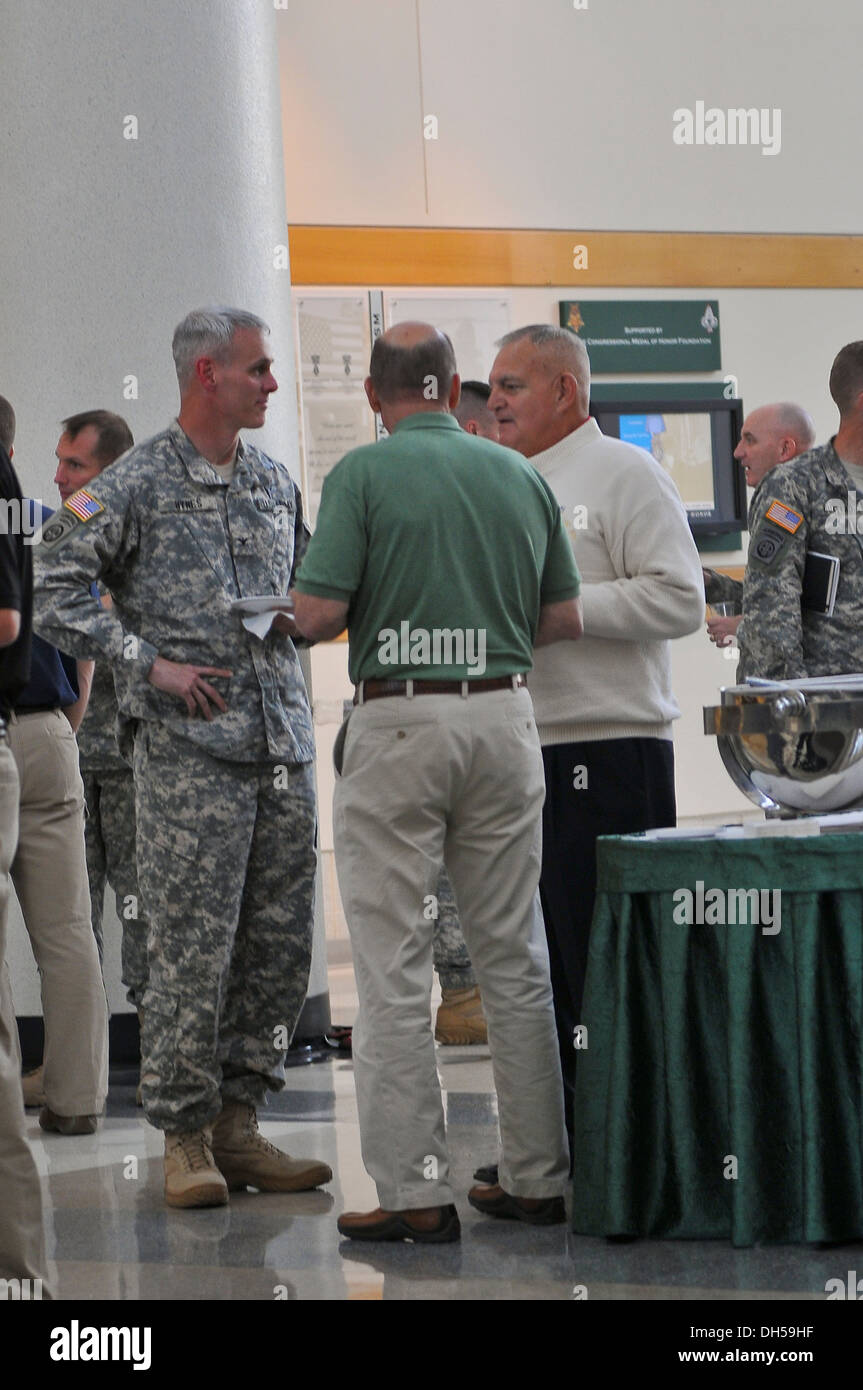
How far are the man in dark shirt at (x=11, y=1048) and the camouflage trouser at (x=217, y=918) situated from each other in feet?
2.75

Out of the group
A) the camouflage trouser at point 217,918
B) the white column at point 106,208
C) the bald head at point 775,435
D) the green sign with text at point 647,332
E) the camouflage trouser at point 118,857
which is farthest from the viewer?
the green sign with text at point 647,332

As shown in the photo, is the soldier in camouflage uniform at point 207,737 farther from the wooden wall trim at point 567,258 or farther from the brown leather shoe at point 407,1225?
the wooden wall trim at point 567,258

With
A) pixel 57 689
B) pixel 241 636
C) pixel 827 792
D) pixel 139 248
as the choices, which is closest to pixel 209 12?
pixel 139 248

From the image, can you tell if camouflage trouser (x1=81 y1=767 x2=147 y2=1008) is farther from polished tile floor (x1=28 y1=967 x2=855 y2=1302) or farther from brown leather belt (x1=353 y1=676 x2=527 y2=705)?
brown leather belt (x1=353 y1=676 x2=527 y2=705)

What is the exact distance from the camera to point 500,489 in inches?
122

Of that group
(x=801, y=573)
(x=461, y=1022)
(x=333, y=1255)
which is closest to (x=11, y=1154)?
(x=333, y=1255)

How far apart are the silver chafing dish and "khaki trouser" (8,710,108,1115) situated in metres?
1.71

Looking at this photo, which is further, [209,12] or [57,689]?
[209,12]

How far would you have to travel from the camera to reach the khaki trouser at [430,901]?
3.06 m

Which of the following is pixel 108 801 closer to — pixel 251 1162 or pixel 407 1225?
pixel 251 1162

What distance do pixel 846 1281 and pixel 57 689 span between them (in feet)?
7.50

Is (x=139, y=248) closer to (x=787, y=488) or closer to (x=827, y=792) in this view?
(x=787, y=488)

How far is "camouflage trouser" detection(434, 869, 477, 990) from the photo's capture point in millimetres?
5070

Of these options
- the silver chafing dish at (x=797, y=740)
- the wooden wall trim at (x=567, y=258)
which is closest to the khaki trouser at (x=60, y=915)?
the silver chafing dish at (x=797, y=740)
